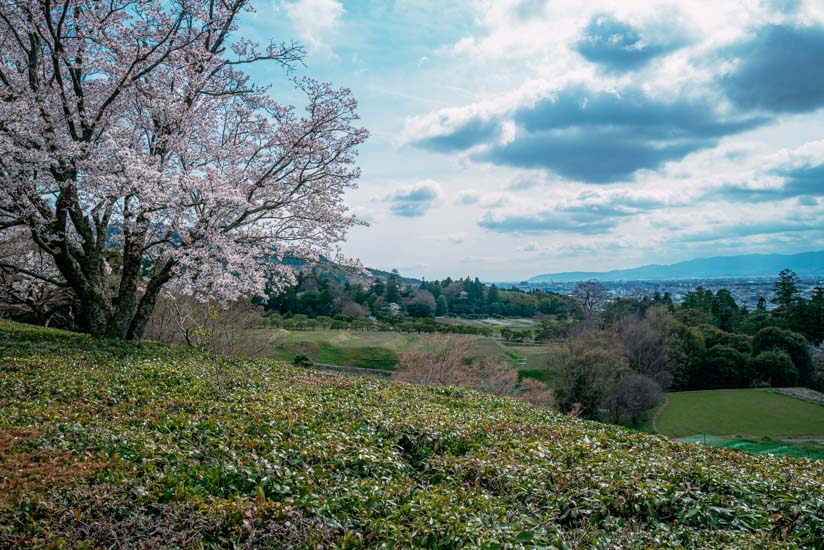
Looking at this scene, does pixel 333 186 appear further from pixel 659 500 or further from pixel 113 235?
pixel 659 500

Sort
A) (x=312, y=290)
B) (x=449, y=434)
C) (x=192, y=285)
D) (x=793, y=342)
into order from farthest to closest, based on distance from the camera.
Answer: (x=312, y=290), (x=793, y=342), (x=192, y=285), (x=449, y=434)

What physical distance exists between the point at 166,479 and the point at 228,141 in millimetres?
11581

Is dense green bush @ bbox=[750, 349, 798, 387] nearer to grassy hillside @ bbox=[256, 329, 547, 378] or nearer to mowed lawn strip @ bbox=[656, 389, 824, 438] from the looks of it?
mowed lawn strip @ bbox=[656, 389, 824, 438]

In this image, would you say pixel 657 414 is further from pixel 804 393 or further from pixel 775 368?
pixel 775 368

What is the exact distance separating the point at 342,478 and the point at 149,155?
1077 centimetres

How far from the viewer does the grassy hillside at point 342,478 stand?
3783 mm

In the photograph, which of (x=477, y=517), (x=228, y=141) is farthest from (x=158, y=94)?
(x=477, y=517)

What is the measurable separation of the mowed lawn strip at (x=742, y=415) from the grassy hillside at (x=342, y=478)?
29653mm

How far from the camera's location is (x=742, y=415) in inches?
1321

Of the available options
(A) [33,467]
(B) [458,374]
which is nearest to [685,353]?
(B) [458,374]

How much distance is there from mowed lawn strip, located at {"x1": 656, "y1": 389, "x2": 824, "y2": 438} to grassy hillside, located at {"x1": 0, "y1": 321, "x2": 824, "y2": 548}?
29.7m

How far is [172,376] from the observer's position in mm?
8320

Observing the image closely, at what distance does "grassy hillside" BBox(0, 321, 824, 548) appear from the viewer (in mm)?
3783

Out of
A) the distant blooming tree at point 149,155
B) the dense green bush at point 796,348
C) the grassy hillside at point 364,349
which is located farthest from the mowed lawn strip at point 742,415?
the distant blooming tree at point 149,155
